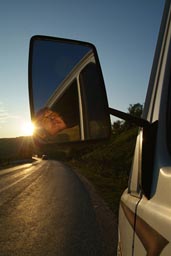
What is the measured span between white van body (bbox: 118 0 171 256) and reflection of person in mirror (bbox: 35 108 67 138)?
0.35 meters

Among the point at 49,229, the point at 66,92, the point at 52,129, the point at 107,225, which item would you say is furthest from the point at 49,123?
the point at 107,225

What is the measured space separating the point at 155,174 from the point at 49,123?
48 centimetres

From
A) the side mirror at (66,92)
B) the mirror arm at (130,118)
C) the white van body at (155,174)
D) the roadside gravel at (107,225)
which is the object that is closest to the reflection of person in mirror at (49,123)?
the side mirror at (66,92)

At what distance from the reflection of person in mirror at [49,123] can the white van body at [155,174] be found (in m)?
0.35

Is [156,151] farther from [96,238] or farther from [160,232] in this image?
[96,238]

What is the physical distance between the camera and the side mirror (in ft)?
5.92

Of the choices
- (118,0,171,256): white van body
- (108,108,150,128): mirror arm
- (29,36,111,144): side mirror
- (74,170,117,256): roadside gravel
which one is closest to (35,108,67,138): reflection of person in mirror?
(29,36,111,144): side mirror

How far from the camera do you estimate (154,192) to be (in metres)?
1.61

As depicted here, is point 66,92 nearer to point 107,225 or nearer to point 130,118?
point 130,118

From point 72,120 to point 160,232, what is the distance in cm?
65

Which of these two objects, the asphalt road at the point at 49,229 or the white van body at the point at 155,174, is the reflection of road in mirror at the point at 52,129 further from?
the asphalt road at the point at 49,229

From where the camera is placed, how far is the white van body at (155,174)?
142cm

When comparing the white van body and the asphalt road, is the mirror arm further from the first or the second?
the asphalt road

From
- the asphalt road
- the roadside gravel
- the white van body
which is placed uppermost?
the white van body
